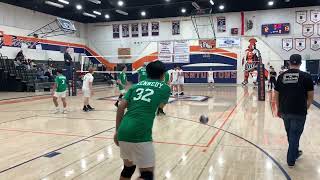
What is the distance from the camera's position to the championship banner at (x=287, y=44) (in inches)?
1025

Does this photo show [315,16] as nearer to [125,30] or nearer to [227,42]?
[227,42]

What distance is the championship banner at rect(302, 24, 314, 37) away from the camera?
25.5 m

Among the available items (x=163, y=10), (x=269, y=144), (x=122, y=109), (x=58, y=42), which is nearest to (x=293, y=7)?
(x=163, y=10)

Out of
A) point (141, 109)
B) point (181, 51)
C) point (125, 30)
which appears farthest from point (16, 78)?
point (141, 109)

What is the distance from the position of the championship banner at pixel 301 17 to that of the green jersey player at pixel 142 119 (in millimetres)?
25643

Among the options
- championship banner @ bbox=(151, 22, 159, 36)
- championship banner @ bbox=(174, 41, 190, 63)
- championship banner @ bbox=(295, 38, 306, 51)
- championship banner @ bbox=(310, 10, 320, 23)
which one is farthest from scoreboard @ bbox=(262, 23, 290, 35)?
championship banner @ bbox=(151, 22, 159, 36)

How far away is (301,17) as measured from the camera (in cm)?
2572

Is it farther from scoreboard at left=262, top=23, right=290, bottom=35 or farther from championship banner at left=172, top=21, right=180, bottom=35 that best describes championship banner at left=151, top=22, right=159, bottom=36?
scoreboard at left=262, top=23, right=290, bottom=35

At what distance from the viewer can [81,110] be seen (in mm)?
12203

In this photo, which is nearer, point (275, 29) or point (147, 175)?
point (147, 175)

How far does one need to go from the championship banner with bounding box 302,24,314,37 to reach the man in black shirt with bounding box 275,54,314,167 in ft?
75.4

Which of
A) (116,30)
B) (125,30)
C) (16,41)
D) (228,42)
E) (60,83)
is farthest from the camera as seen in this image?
(116,30)

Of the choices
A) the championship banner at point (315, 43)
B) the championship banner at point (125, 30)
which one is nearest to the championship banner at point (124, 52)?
the championship banner at point (125, 30)

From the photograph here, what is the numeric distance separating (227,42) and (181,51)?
402 centimetres
